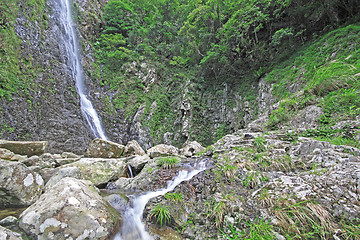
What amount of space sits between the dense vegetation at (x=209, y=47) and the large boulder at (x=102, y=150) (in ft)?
20.4

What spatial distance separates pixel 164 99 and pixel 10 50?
1107cm

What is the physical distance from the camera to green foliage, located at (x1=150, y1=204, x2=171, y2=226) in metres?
2.86

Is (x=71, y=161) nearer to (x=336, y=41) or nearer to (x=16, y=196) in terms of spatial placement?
(x=16, y=196)

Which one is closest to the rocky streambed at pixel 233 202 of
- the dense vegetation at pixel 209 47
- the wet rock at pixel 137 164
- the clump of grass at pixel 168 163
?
the clump of grass at pixel 168 163

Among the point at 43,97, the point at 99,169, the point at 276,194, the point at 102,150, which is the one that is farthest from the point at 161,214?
the point at 43,97

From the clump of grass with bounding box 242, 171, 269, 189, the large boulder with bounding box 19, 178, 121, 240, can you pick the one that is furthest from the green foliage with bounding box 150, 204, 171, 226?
the clump of grass with bounding box 242, 171, 269, 189

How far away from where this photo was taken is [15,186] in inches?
127

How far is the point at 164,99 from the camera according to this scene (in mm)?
15844

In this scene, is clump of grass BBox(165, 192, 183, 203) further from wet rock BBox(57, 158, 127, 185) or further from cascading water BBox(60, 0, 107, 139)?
cascading water BBox(60, 0, 107, 139)

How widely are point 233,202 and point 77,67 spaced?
1740 centimetres

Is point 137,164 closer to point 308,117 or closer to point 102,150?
point 102,150

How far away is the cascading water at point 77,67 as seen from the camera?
12.6 meters

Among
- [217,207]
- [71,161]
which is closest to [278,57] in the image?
[217,207]

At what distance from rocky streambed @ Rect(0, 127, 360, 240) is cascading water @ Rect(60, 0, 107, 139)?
8.98 metres
